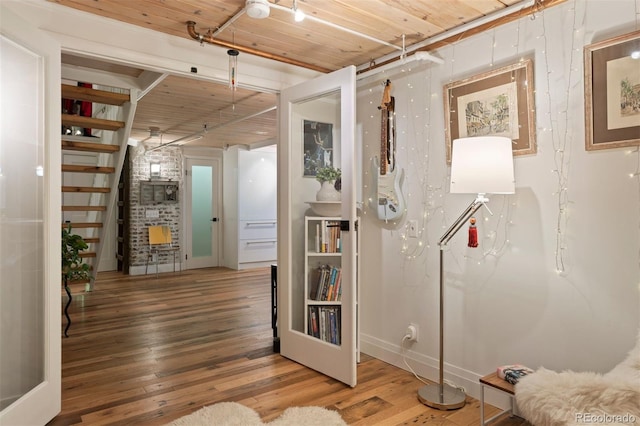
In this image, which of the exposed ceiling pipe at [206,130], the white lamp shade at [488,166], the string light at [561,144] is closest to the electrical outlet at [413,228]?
the white lamp shade at [488,166]

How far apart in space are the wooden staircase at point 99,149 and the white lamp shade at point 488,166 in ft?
10.5

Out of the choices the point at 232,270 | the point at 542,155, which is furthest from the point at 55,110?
the point at 232,270

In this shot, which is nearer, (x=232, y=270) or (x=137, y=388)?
(x=137, y=388)

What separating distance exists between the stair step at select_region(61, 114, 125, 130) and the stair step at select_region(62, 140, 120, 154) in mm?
194

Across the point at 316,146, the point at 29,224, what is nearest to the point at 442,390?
the point at 316,146

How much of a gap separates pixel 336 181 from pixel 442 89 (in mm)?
974

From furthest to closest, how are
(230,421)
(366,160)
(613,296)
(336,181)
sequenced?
(366,160), (336,181), (230,421), (613,296)

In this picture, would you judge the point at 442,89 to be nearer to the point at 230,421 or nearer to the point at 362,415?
the point at 362,415

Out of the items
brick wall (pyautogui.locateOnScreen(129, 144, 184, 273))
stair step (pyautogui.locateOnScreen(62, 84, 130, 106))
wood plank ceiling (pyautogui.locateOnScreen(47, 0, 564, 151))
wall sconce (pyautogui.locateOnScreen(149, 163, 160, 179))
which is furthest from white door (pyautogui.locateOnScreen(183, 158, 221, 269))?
wood plank ceiling (pyautogui.locateOnScreen(47, 0, 564, 151))

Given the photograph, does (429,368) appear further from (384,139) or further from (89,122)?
(89,122)

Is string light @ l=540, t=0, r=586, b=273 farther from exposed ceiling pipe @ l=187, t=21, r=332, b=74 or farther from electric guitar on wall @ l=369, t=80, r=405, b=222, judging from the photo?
exposed ceiling pipe @ l=187, t=21, r=332, b=74

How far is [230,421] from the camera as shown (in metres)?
2.34

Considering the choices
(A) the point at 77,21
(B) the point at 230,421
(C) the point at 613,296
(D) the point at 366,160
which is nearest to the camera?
(C) the point at 613,296

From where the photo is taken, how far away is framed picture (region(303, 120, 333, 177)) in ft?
10.3
